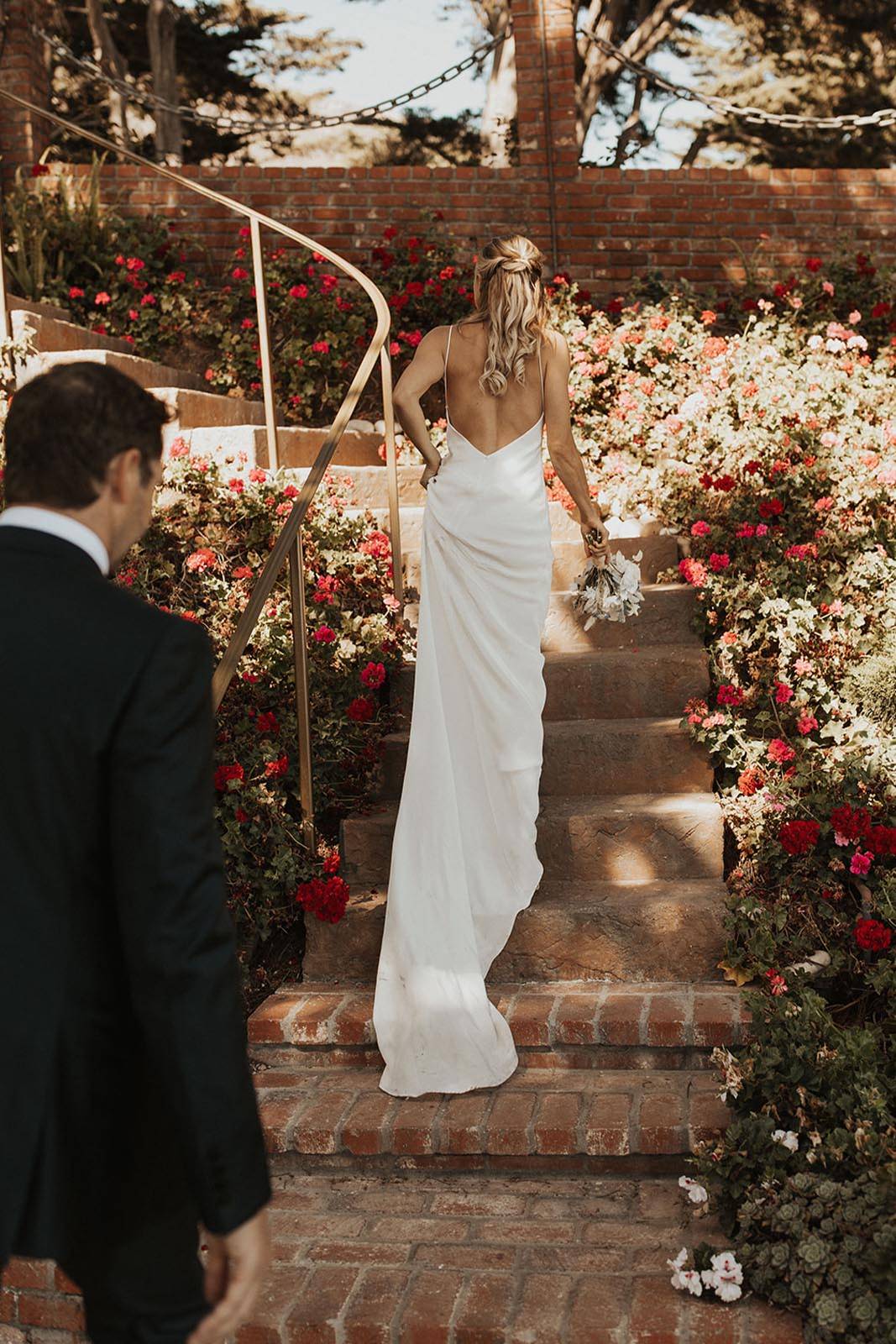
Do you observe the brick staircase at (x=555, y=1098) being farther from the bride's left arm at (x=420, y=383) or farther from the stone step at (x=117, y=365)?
the stone step at (x=117, y=365)

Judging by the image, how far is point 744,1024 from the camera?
11.0 ft

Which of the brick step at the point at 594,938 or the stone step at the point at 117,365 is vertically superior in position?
the stone step at the point at 117,365

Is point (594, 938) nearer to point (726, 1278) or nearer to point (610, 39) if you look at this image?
point (726, 1278)

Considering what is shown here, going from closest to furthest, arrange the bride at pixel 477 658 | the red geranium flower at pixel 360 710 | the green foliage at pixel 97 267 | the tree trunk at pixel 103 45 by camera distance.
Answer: the bride at pixel 477 658 < the red geranium flower at pixel 360 710 < the green foliage at pixel 97 267 < the tree trunk at pixel 103 45

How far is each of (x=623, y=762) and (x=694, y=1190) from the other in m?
1.73

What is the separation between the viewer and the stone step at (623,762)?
4.30m

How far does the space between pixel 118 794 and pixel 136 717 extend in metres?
0.09

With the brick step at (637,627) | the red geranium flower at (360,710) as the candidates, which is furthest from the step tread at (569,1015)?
the brick step at (637,627)

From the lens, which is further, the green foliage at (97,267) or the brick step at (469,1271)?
the green foliage at (97,267)

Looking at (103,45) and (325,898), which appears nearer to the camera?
(325,898)

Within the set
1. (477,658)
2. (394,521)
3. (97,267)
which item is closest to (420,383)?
(477,658)

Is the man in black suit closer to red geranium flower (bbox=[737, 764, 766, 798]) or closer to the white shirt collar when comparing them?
the white shirt collar

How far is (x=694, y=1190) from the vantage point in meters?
2.80

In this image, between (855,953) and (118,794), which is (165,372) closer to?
(855,953)
